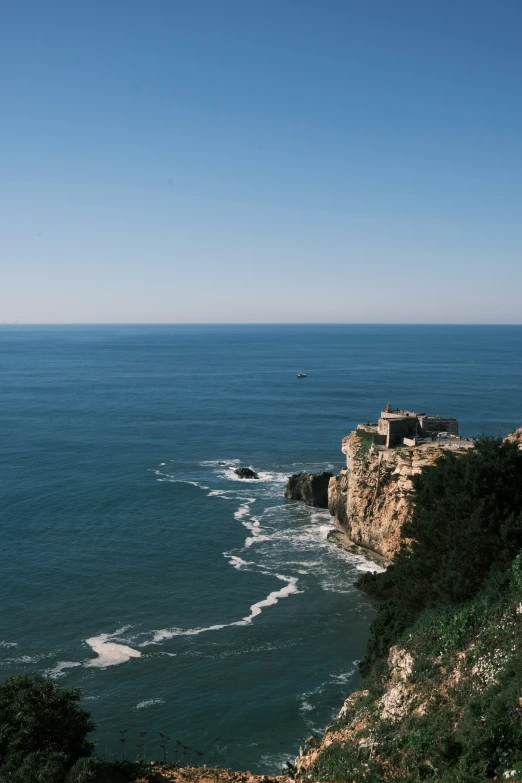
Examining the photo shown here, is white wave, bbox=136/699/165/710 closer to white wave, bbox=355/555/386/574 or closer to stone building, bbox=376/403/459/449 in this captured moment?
white wave, bbox=355/555/386/574

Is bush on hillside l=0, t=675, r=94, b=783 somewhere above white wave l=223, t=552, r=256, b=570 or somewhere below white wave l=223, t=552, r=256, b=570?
above

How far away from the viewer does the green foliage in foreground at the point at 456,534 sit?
97.2 ft

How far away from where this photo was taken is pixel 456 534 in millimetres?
31062

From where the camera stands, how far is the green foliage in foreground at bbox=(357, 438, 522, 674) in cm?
2964

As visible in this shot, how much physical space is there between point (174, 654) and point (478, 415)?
87.2 m

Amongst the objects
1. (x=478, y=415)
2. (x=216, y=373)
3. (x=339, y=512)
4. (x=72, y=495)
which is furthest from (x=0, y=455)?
(x=216, y=373)

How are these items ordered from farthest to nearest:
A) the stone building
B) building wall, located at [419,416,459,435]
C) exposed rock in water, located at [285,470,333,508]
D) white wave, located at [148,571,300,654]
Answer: exposed rock in water, located at [285,470,333,508], building wall, located at [419,416,459,435], the stone building, white wave, located at [148,571,300,654]

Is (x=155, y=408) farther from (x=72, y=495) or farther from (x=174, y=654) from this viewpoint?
(x=174, y=654)

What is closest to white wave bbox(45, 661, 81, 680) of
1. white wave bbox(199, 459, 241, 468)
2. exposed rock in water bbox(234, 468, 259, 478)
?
exposed rock in water bbox(234, 468, 259, 478)

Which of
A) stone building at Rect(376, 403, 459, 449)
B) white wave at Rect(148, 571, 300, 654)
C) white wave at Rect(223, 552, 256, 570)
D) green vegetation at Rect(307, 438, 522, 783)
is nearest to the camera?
green vegetation at Rect(307, 438, 522, 783)

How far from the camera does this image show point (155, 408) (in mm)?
133750

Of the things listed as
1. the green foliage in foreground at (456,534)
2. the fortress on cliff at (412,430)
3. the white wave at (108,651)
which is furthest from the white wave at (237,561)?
the green foliage in foreground at (456,534)

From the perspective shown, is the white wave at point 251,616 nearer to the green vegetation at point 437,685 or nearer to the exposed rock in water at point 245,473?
the green vegetation at point 437,685

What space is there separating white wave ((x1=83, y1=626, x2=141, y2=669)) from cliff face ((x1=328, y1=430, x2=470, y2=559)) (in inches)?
971
